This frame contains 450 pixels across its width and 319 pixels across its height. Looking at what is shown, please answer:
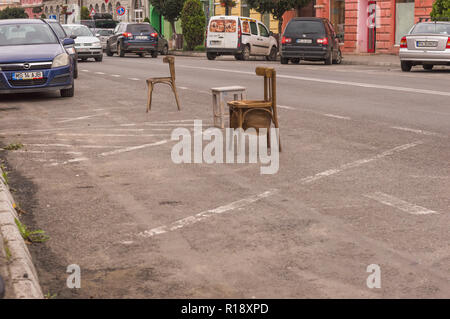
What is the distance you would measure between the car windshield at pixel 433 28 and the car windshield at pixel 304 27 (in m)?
5.12

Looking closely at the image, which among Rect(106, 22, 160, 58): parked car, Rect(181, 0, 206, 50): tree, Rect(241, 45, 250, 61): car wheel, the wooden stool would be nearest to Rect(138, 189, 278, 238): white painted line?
the wooden stool

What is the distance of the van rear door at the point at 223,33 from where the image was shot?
36344mm

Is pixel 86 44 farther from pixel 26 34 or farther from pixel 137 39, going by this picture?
pixel 26 34

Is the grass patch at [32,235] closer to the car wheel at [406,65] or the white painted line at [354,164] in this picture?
the white painted line at [354,164]

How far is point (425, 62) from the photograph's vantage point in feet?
86.3

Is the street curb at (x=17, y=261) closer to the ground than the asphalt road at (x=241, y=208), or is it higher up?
higher up

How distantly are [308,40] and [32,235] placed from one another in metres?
26.3

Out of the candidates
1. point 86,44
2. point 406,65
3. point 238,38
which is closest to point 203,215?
point 406,65

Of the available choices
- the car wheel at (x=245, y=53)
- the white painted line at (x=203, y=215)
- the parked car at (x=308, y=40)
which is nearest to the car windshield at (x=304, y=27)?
the parked car at (x=308, y=40)

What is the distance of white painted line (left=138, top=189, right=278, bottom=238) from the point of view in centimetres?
611

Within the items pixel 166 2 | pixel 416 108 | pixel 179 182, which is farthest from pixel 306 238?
pixel 166 2

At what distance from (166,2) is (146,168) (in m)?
47.7

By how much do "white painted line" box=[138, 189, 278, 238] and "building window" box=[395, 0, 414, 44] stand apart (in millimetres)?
32985
